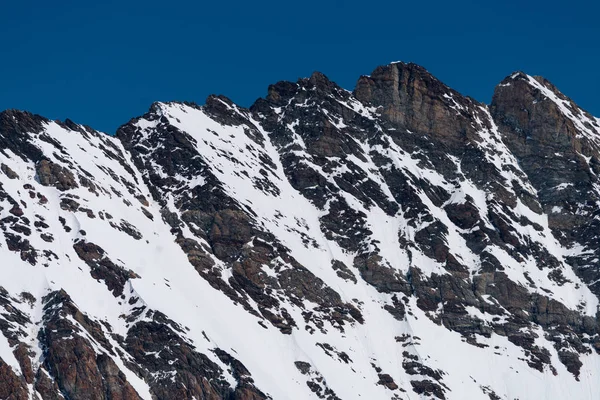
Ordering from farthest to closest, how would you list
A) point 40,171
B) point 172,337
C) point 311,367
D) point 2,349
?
point 40,171 → point 311,367 → point 172,337 → point 2,349

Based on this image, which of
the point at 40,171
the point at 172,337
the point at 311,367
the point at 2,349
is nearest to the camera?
the point at 2,349

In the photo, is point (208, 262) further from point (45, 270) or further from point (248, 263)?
point (45, 270)

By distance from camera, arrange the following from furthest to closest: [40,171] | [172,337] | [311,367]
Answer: [40,171] < [311,367] < [172,337]

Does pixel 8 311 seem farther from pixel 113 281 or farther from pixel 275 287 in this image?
pixel 275 287

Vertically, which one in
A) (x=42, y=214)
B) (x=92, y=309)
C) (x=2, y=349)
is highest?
(x=42, y=214)

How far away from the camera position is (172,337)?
165500mm

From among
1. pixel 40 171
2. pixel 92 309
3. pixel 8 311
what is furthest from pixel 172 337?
pixel 40 171

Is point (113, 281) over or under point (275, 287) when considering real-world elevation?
under

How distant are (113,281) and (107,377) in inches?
819

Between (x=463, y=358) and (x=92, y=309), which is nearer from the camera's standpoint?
(x=92, y=309)

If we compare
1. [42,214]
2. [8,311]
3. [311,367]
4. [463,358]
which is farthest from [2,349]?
[463,358]

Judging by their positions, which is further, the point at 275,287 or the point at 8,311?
the point at 275,287

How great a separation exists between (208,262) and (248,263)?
6088mm

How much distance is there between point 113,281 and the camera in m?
172
